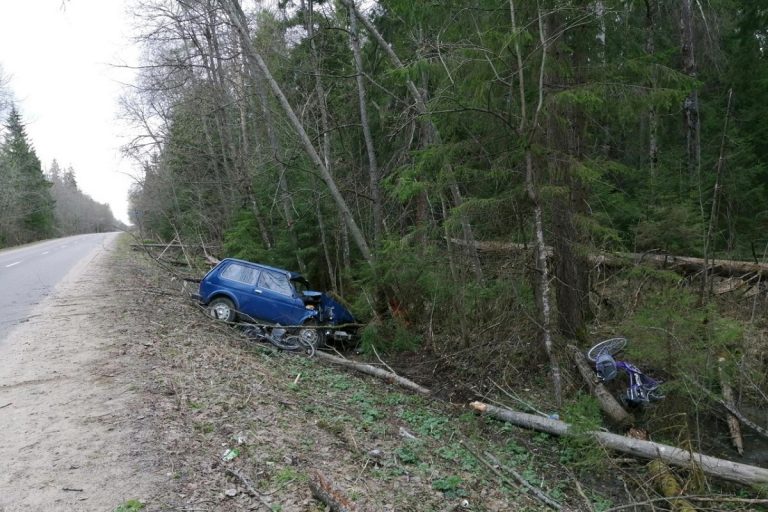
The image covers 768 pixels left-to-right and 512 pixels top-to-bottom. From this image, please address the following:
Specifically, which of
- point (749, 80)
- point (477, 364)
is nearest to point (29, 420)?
point (477, 364)

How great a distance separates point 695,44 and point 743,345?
1136 centimetres

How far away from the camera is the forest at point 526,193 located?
7527 millimetres

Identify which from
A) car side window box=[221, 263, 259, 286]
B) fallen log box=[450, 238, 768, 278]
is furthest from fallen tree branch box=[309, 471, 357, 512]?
car side window box=[221, 263, 259, 286]

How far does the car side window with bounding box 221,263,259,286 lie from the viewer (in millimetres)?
11750

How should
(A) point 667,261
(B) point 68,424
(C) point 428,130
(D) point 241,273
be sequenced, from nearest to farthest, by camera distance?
(B) point 68,424 < (A) point 667,261 < (C) point 428,130 < (D) point 241,273

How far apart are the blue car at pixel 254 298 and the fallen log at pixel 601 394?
569cm

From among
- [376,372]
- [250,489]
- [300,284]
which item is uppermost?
[300,284]

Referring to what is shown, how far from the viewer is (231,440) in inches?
201

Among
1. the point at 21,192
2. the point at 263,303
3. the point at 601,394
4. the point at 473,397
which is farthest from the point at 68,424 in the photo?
the point at 21,192

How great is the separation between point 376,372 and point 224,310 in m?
4.11

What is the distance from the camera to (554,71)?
26.9 ft

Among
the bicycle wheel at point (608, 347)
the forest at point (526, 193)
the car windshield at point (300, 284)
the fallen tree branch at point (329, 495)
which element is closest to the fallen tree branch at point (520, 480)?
the forest at point (526, 193)

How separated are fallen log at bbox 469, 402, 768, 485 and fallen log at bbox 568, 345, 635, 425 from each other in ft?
2.37

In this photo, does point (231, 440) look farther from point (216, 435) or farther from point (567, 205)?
point (567, 205)
